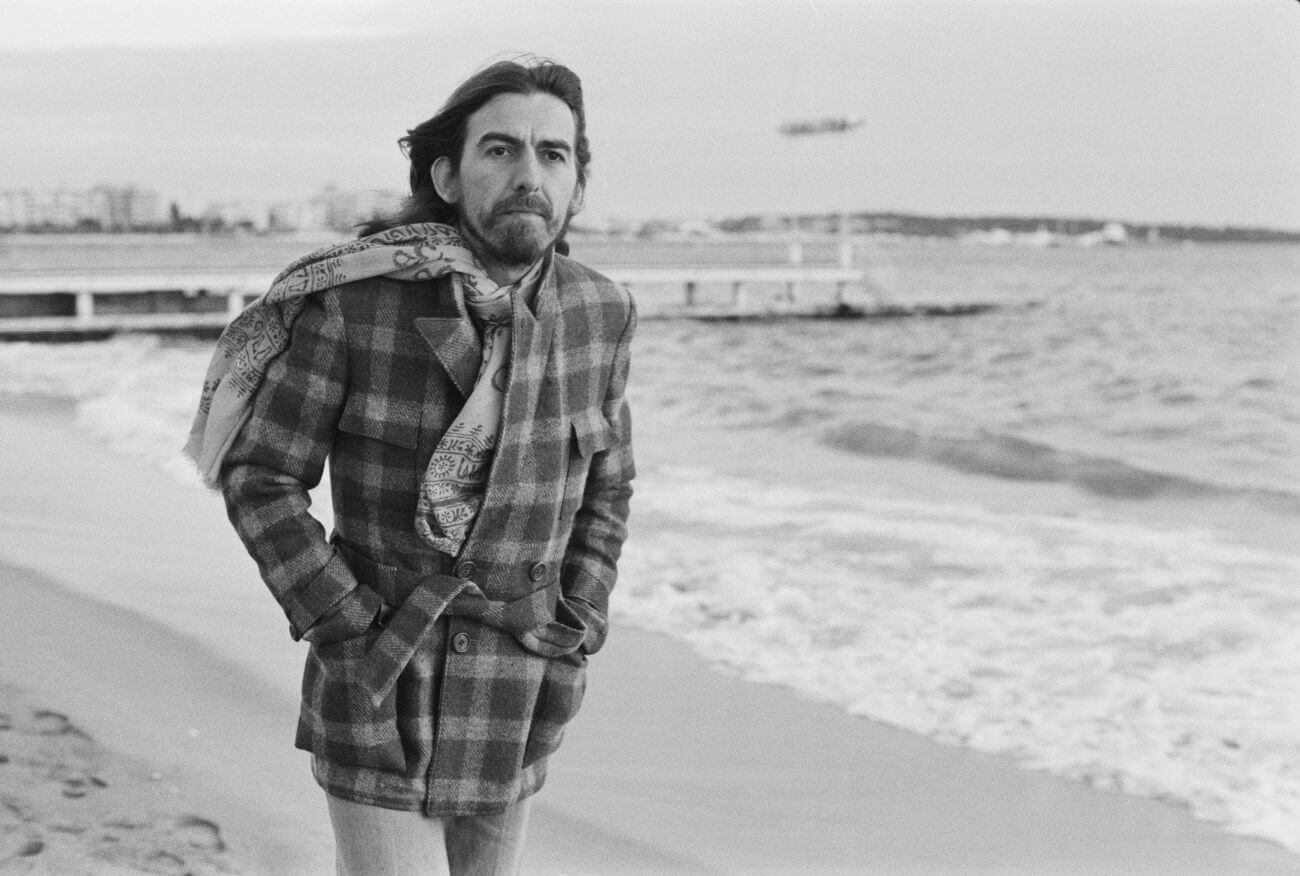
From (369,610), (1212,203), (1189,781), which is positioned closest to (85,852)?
(369,610)

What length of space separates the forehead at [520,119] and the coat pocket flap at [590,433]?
1.04 feet

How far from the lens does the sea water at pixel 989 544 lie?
397 cm

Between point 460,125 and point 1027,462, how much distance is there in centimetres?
994

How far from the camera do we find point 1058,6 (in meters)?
26.4

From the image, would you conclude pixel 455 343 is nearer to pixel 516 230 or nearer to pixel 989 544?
pixel 516 230

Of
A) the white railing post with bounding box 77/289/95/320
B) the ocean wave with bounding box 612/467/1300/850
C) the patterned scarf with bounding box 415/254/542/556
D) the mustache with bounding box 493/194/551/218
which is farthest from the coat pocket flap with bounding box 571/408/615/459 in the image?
the white railing post with bounding box 77/289/95/320

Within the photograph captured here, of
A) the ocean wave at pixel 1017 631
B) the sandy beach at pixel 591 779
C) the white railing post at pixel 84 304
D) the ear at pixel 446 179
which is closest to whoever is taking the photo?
the ear at pixel 446 179

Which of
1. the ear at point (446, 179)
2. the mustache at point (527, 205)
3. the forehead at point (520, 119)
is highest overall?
the forehead at point (520, 119)

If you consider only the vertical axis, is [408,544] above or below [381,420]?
below

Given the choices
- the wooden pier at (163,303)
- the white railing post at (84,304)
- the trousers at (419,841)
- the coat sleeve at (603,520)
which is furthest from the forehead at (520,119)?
the white railing post at (84,304)

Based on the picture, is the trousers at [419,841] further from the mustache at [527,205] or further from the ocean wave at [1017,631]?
the ocean wave at [1017,631]

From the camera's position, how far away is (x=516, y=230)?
58.7 inches

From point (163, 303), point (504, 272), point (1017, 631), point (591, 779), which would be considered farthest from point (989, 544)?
point (163, 303)

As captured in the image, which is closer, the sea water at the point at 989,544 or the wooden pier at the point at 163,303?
the sea water at the point at 989,544
